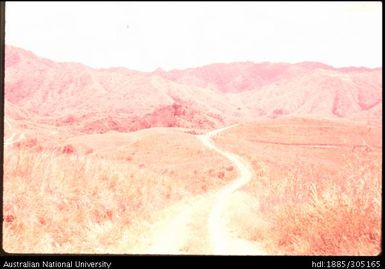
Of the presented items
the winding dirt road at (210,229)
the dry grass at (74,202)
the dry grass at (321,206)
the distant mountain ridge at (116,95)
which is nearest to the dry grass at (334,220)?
the dry grass at (321,206)

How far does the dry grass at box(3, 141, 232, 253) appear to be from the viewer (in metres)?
6.54

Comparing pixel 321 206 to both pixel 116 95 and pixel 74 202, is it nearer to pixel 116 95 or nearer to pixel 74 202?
pixel 74 202

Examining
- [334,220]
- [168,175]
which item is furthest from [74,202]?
[334,220]

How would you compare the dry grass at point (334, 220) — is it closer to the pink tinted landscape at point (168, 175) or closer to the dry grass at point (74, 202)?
the pink tinted landscape at point (168, 175)

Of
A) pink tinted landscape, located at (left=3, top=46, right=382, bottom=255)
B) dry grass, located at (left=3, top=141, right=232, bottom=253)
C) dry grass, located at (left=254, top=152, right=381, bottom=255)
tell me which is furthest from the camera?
dry grass, located at (left=3, top=141, right=232, bottom=253)

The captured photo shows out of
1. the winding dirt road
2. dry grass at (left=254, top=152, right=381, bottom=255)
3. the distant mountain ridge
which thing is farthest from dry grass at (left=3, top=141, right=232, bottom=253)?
dry grass at (left=254, top=152, right=381, bottom=255)

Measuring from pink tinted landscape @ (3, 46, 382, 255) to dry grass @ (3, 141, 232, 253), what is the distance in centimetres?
2

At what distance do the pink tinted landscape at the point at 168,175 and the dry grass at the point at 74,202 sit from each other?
21 millimetres

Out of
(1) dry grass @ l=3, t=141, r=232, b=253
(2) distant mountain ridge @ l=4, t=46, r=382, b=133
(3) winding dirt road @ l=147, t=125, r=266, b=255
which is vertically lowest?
(3) winding dirt road @ l=147, t=125, r=266, b=255

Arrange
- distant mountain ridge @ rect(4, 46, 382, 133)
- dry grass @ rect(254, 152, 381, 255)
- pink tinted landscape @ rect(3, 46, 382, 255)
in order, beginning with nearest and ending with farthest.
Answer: dry grass @ rect(254, 152, 381, 255) < pink tinted landscape @ rect(3, 46, 382, 255) < distant mountain ridge @ rect(4, 46, 382, 133)

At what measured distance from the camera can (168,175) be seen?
10.6 m

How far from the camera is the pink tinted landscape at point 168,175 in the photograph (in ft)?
20.6

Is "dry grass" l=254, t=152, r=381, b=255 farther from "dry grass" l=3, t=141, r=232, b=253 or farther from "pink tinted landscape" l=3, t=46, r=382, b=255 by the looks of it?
"dry grass" l=3, t=141, r=232, b=253
